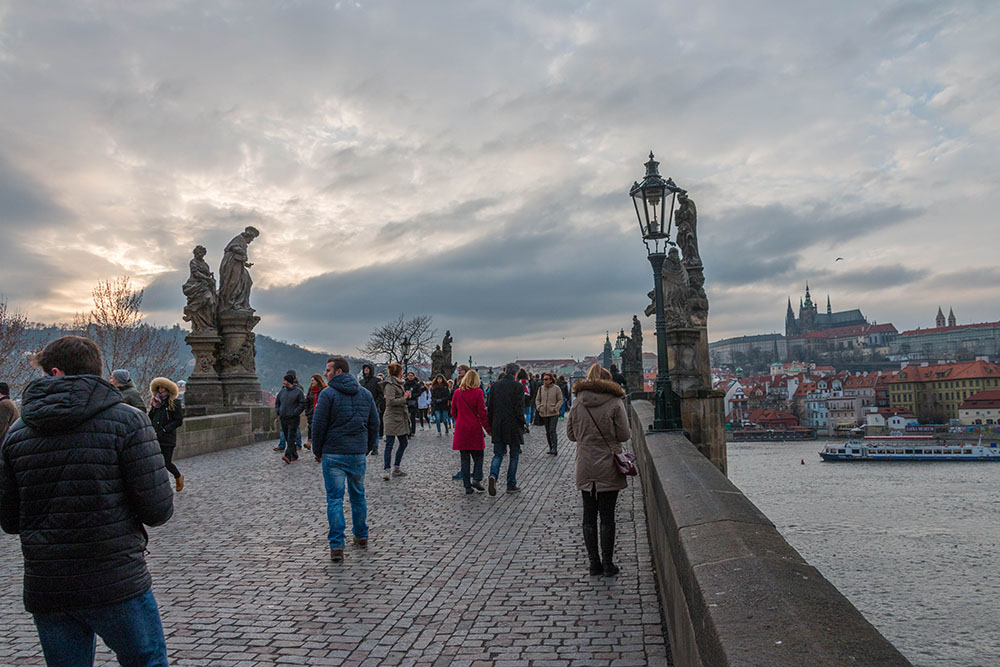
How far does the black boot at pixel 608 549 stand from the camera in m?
5.71

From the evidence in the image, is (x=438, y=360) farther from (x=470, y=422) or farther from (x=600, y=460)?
(x=600, y=460)

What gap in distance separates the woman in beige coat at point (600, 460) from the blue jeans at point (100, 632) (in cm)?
349

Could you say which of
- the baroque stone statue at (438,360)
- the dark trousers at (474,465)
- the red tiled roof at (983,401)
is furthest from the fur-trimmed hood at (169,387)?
the red tiled roof at (983,401)

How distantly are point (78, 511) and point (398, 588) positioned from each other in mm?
3176

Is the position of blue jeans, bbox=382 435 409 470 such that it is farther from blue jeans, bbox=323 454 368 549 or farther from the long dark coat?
blue jeans, bbox=323 454 368 549

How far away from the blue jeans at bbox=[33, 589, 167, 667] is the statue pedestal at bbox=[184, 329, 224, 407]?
53.3 ft

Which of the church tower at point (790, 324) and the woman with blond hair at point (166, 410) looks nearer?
the woman with blond hair at point (166, 410)

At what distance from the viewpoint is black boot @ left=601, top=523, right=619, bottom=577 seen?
18.7 feet

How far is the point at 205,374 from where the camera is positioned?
18391 mm

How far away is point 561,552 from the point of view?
6582mm

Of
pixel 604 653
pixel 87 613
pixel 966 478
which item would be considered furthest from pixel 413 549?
pixel 966 478

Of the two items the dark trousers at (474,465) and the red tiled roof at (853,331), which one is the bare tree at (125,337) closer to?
the dark trousers at (474,465)

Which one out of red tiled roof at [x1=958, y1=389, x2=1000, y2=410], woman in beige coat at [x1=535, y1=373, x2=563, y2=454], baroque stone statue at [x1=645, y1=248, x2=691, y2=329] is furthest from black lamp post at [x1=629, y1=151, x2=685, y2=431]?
red tiled roof at [x1=958, y1=389, x2=1000, y2=410]

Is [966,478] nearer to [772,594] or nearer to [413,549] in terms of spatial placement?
[413,549]
